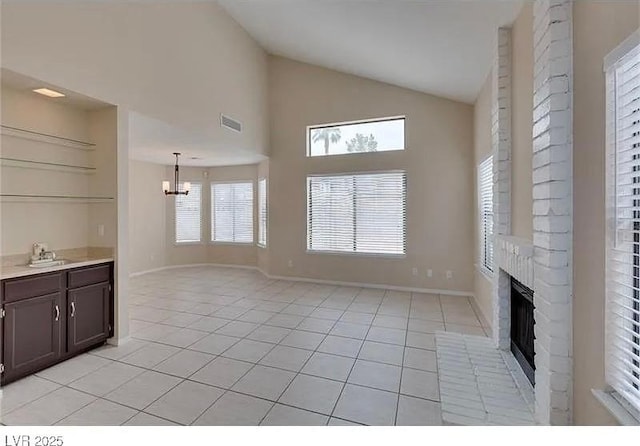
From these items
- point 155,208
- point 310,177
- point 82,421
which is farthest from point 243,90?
point 82,421

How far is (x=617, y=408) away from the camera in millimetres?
1412

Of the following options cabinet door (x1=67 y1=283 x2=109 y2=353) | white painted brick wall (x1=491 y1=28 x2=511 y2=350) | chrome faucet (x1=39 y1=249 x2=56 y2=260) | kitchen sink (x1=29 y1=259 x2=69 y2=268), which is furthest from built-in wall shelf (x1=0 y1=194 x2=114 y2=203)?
white painted brick wall (x1=491 y1=28 x2=511 y2=350)

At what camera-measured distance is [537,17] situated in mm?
2070

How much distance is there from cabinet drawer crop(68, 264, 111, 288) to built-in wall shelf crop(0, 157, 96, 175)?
1.11 meters

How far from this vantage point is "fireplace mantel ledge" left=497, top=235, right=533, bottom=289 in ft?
7.29

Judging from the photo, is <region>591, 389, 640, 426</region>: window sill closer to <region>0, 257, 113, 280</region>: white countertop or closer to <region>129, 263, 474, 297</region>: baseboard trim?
<region>129, 263, 474, 297</region>: baseboard trim

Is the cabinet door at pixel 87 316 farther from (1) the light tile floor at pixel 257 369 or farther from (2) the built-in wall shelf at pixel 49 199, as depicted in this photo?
(2) the built-in wall shelf at pixel 49 199

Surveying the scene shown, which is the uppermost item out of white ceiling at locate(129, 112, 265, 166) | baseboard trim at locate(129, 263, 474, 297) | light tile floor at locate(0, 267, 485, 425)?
white ceiling at locate(129, 112, 265, 166)

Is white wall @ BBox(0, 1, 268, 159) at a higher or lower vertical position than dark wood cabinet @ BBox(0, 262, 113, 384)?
higher

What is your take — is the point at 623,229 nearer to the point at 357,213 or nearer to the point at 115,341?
the point at 115,341

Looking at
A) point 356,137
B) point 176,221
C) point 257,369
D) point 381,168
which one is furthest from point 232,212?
point 257,369

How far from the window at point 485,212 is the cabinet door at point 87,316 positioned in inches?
186

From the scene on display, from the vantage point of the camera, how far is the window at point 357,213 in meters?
5.67
